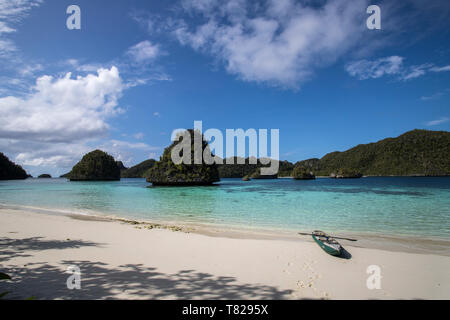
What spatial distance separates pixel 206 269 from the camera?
595 cm

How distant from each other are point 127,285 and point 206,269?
2034 mm

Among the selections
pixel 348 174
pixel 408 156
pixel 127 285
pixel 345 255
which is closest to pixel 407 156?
pixel 408 156

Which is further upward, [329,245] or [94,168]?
[94,168]

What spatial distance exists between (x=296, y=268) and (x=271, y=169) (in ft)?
639

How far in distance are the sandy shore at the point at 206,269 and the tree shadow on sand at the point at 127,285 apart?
0.07 ft

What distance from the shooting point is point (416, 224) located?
1321 centimetres

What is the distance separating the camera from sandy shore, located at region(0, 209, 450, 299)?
15.3 ft

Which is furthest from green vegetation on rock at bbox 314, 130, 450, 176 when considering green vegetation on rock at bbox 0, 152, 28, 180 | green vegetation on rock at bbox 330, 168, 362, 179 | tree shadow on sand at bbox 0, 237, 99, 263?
green vegetation on rock at bbox 0, 152, 28, 180

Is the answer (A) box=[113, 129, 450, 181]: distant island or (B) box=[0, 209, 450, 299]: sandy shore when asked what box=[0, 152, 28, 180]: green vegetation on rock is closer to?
(A) box=[113, 129, 450, 181]: distant island

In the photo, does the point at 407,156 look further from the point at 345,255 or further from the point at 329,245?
the point at 329,245

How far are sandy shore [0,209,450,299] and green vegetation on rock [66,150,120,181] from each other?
161171 millimetres

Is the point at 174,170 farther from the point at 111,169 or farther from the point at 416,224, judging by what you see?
the point at 111,169

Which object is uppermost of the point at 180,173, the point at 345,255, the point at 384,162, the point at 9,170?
the point at 384,162

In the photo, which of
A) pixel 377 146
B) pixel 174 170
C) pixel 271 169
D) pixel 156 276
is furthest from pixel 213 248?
pixel 377 146
